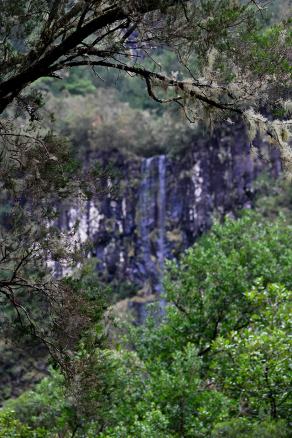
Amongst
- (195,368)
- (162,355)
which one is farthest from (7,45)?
(162,355)

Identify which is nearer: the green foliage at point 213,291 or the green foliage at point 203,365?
the green foliage at point 203,365

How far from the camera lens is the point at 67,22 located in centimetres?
464

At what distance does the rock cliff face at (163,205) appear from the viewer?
26.8 meters

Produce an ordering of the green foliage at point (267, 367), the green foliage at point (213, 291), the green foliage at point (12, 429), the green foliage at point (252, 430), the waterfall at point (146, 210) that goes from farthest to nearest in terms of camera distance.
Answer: the waterfall at point (146, 210) < the green foliage at point (213, 291) < the green foliage at point (12, 429) < the green foliage at point (267, 367) < the green foliage at point (252, 430)

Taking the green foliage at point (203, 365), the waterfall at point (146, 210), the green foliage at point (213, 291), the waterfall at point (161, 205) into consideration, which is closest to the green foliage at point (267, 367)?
the green foliage at point (203, 365)

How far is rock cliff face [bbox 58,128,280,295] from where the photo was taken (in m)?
26.8

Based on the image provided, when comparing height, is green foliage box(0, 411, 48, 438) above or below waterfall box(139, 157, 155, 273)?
below

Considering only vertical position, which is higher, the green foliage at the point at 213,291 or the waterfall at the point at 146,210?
the waterfall at the point at 146,210

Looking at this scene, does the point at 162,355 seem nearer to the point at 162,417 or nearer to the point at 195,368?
the point at 195,368

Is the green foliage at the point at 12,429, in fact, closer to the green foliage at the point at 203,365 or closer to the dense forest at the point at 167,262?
the dense forest at the point at 167,262

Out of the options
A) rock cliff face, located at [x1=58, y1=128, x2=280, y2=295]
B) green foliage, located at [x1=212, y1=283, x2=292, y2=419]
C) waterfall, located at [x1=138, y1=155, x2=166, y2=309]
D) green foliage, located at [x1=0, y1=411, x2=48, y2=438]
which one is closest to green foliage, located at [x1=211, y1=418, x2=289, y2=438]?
green foliage, located at [x1=212, y1=283, x2=292, y2=419]

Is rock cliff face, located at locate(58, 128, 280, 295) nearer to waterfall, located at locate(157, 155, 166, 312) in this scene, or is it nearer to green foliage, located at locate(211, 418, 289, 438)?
waterfall, located at locate(157, 155, 166, 312)

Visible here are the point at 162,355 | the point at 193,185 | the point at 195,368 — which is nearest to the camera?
the point at 195,368

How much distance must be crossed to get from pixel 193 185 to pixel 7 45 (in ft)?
75.9
